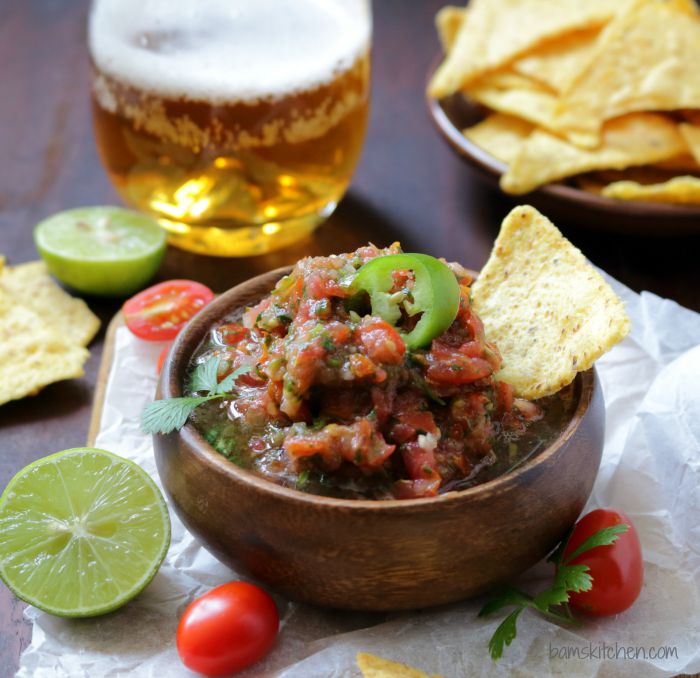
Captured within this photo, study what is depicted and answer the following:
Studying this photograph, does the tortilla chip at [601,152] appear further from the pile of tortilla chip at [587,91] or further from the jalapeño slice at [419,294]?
the jalapeño slice at [419,294]

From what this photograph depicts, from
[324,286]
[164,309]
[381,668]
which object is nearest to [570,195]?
[164,309]

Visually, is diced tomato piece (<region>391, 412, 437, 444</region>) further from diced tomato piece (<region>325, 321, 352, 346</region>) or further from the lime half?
the lime half

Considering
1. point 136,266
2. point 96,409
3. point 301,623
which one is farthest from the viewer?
point 136,266

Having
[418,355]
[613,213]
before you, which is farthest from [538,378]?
[613,213]

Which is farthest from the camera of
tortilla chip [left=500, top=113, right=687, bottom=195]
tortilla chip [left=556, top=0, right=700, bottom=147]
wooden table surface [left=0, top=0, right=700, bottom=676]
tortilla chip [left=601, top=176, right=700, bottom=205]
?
tortilla chip [left=556, top=0, right=700, bottom=147]

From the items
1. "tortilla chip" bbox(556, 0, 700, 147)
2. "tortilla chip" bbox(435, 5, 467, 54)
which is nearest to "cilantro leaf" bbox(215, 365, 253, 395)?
"tortilla chip" bbox(556, 0, 700, 147)

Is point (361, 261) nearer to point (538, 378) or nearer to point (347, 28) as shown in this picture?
point (538, 378)

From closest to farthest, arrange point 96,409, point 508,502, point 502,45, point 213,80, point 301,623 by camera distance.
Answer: point 508,502 → point 301,623 → point 96,409 → point 213,80 → point 502,45

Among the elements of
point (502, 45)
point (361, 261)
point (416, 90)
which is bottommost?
point (416, 90)
